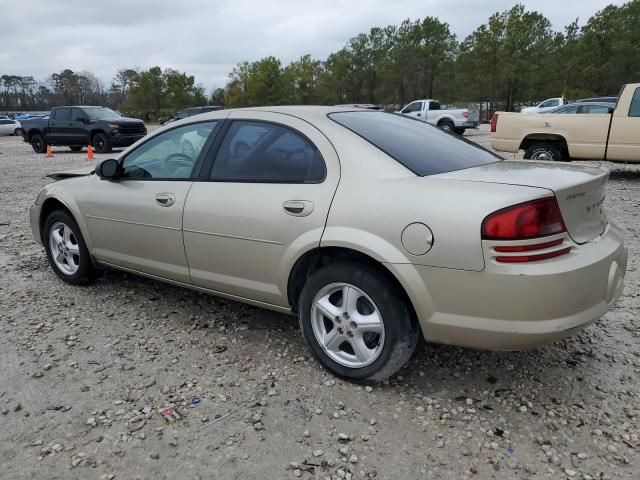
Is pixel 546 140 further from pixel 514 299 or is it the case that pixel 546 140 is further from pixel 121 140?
pixel 121 140

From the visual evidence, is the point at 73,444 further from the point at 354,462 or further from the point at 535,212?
the point at 535,212

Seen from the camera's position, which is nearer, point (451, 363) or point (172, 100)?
point (451, 363)

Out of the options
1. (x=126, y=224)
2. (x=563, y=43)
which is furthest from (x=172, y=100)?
(x=126, y=224)

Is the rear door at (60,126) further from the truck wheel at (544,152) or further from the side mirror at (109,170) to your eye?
the side mirror at (109,170)

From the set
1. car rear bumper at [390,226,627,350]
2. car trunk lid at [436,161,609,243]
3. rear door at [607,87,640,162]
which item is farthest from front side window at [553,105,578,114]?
car rear bumper at [390,226,627,350]

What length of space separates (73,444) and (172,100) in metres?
64.5

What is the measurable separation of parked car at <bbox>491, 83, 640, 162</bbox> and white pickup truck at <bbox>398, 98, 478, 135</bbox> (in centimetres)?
1482

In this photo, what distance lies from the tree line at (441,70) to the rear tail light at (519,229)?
46917 mm

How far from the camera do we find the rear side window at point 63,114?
18609mm

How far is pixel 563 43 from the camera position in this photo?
49.6 m

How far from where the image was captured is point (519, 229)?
2.27m

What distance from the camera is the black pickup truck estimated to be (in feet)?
58.3

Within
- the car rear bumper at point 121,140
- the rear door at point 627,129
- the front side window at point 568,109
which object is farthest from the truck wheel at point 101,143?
the rear door at point 627,129

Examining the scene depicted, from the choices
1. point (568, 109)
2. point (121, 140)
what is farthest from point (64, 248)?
point (121, 140)
